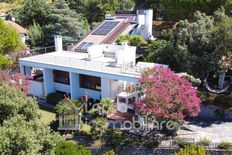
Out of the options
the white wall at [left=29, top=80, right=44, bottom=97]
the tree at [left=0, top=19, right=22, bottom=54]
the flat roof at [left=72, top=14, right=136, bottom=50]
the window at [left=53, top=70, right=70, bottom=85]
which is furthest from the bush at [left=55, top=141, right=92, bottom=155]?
the flat roof at [left=72, top=14, right=136, bottom=50]

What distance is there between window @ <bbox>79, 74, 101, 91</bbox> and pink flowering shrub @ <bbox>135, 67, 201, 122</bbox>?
9.64 meters

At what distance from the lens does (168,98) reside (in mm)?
22281

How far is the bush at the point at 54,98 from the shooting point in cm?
3366

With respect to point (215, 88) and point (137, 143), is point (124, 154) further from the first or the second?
point (215, 88)

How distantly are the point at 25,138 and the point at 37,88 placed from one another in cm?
2072

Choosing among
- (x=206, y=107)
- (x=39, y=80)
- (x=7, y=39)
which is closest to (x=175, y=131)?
(x=206, y=107)

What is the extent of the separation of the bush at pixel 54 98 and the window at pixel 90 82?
2.68m

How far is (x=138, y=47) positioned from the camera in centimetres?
4153

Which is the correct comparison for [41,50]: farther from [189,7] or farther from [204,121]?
[204,121]

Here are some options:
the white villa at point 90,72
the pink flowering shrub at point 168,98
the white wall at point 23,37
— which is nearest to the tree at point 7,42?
the white villa at point 90,72

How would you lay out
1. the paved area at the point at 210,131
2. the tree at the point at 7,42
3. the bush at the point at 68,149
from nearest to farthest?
the bush at the point at 68,149
the paved area at the point at 210,131
the tree at the point at 7,42

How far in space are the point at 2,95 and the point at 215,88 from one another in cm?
2255

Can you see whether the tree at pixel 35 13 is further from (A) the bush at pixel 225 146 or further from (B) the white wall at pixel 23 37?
(A) the bush at pixel 225 146

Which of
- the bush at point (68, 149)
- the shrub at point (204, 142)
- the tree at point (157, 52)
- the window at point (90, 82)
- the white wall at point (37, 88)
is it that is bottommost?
the shrub at point (204, 142)
